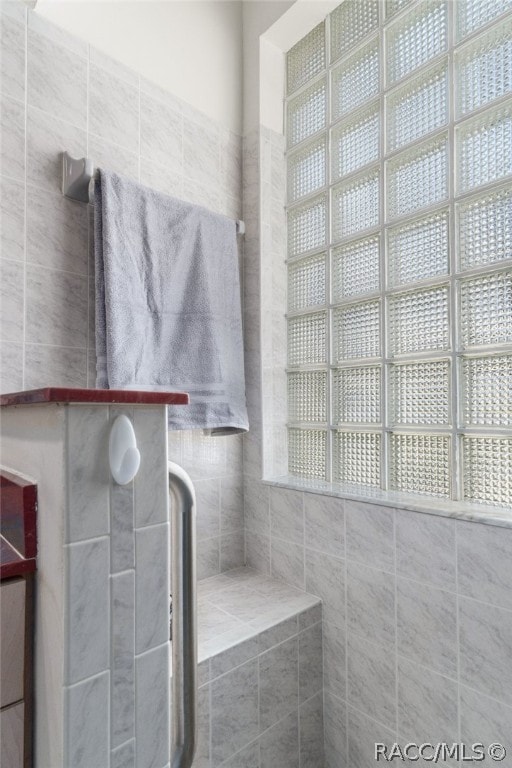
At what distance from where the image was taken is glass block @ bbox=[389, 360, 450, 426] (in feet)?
3.92

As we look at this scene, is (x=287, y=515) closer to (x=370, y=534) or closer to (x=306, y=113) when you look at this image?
(x=370, y=534)

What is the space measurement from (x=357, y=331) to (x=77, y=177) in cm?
91

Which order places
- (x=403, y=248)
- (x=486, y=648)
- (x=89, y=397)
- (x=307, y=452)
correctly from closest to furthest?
(x=89, y=397) < (x=486, y=648) < (x=403, y=248) < (x=307, y=452)

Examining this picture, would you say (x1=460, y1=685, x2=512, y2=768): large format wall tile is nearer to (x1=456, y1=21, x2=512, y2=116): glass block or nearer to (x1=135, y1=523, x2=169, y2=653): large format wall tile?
(x1=135, y1=523, x2=169, y2=653): large format wall tile

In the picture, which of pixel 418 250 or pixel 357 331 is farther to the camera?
pixel 357 331

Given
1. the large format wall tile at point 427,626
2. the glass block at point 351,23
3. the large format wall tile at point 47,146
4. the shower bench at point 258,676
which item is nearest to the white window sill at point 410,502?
the large format wall tile at point 427,626

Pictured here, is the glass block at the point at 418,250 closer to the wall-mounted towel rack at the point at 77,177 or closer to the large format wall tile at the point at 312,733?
the wall-mounted towel rack at the point at 77,177

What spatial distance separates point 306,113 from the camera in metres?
1.60

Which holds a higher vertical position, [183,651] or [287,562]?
[183,651]

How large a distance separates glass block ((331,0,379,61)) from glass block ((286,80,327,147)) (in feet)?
0.37

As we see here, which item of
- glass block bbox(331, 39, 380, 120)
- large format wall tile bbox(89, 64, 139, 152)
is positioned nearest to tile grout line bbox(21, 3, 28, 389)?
large format wall tile bbox(89, 64, 139, 152)

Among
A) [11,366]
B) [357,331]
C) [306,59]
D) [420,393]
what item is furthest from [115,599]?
[306,59]

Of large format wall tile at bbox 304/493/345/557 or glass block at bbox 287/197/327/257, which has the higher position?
glass block at bbox 287/197/327/257

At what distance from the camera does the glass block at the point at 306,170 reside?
5.07 feet
